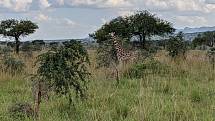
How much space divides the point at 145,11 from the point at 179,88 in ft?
63.5

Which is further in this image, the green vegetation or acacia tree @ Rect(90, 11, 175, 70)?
acacia tree @ Rect(90, 11, 175, 70)

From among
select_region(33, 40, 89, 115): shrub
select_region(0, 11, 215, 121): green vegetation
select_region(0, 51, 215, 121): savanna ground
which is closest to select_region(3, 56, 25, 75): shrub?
select_region(0, 11, 215, 121): green vegetation

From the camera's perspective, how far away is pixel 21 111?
315 inches

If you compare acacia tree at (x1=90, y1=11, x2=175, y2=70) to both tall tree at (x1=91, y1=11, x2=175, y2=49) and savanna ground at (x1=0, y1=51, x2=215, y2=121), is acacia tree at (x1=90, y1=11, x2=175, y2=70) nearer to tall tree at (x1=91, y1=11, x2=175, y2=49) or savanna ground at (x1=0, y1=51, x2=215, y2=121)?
tall tree at (x1=91, y1=11, x2=175, y2=49)

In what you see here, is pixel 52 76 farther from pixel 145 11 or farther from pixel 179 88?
pixel 145 11

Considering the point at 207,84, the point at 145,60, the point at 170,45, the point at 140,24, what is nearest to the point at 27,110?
the point at 207,84

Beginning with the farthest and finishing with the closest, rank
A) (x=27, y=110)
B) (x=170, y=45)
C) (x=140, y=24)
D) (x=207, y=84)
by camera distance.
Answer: (x=140, y=24), (x=170, y=45), (x=207, y=84), (x=27, y=110)

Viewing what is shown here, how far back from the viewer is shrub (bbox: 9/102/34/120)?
7896 mm

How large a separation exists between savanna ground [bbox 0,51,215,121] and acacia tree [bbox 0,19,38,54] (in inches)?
961

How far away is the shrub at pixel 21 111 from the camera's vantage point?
790cm

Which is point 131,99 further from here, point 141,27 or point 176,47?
point 141,27

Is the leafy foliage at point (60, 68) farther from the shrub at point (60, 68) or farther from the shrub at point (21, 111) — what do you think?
the shrub at point (21, 111)

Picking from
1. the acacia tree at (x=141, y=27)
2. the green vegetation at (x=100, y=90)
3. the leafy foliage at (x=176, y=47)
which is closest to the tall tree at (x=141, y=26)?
the acacia tree at (x=141, y=27)

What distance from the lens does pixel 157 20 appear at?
31344 mm
